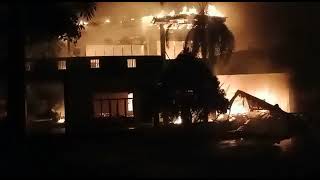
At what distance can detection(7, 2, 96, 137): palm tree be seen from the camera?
13.9 meters

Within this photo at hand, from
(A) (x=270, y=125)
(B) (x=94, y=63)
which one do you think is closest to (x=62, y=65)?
(B) (x=94, y=63)

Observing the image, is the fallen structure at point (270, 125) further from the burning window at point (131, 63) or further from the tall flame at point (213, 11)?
the tall flame at point (213, 11)

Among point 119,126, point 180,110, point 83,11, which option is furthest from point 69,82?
point 83,11

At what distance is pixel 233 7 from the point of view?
149 feet

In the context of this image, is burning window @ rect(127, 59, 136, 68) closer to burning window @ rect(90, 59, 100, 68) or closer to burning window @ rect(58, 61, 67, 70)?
burning window @ rect(90, 59, 100, 68)

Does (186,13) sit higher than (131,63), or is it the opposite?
(186,13)

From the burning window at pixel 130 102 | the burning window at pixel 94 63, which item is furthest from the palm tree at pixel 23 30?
the burning window at pixel 130 102

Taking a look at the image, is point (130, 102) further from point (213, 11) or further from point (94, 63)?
point (213, 11)

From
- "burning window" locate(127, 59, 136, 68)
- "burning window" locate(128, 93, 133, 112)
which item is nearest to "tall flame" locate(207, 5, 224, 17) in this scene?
"burning window" locate(127, 59, 136, 68)

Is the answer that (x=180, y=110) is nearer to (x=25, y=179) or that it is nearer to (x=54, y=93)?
(x=54, y=93)

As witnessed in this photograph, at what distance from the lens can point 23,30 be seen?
1431 cm

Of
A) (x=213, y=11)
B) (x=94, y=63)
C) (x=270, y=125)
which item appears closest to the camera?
(x=270, y=125)

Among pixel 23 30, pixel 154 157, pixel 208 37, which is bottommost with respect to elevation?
pixel 154 157

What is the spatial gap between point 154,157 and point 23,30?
6542mm
